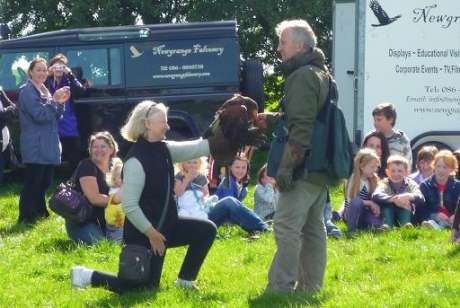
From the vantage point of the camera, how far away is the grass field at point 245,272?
6.68 m

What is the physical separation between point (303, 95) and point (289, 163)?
47 centimetres

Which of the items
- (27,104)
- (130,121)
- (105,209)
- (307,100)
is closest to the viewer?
(307,100)

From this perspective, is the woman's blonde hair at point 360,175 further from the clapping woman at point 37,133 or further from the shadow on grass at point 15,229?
the shadow on grass at point 15,229

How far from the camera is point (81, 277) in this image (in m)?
7.51

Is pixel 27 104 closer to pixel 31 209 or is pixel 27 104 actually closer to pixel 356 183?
pixel 31 209

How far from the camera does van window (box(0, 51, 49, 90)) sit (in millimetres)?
14500

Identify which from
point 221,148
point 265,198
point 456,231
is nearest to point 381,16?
point 265,198

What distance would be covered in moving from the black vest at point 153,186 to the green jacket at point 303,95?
1071 mm

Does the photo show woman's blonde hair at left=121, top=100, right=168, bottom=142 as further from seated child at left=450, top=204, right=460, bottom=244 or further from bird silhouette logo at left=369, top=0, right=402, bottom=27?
bird silhouette logo at left=369, top=0, right=402, bottom=27

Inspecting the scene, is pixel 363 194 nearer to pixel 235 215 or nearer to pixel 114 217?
pixel 235 215

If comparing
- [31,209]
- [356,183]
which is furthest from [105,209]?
[356,183]

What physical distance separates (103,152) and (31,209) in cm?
174

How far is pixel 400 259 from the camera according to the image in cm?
831

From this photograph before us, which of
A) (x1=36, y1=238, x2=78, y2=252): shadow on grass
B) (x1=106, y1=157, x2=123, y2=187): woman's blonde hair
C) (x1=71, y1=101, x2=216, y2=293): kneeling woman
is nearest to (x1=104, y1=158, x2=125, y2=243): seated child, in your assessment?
(x1=106, y1=157, x2=123, y2=187): woman's blonde hair
